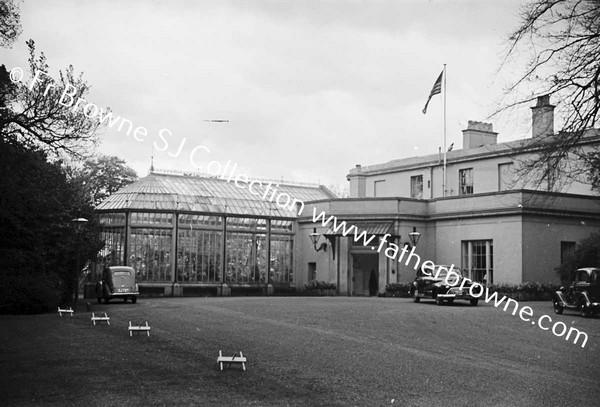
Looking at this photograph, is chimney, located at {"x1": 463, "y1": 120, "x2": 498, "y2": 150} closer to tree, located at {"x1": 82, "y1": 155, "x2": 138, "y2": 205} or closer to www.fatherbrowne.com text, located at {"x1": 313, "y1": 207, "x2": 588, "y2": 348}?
www.fatherbrowne.com text, located at {"x1": 313, "y1": 207, "x2": 588, "y2": 348}

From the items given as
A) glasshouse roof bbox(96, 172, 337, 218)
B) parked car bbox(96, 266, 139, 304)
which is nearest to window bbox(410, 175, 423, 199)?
glasshouse roof bbox(96, 172, 337, 218)

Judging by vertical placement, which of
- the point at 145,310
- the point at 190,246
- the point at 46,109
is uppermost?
the point at 46,109

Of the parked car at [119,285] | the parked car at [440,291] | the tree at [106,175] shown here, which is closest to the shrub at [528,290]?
the parked car at [440,291]

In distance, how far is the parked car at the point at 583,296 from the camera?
77.8ft

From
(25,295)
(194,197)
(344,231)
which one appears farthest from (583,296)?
(194,197)

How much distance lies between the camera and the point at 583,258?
3016 cm

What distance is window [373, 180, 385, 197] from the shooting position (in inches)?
2028

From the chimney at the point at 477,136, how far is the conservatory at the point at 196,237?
1241 cm

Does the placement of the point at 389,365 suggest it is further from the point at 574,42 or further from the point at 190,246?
the point at 190,246

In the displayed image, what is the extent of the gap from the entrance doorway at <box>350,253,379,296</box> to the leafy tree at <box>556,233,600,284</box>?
1203 cm

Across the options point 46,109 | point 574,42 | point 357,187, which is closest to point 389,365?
point 574,42

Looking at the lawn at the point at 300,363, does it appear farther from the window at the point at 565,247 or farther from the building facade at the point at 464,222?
the window at the point at 565,247

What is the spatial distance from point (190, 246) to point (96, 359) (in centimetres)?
2728

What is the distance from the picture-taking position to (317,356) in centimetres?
1376
